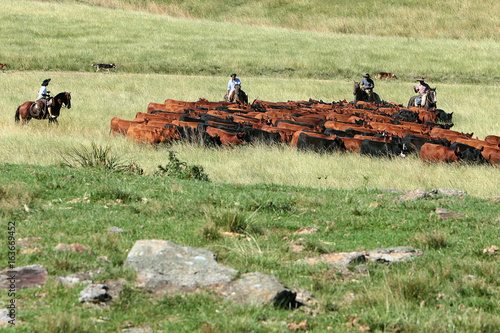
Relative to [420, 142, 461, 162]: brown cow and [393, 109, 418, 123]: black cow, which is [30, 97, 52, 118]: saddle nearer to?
[420, 142, 461, 162]: brown cow

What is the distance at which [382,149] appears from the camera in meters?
14.6

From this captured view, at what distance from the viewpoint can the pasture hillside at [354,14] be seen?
52219mm

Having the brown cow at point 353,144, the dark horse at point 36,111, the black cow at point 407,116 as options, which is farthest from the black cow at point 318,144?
the dark horse at point 36,111

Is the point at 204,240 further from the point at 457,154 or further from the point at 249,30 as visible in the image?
the point at 249,30

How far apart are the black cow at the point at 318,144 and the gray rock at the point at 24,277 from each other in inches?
396

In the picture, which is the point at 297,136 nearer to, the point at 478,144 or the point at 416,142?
the point at 416,142

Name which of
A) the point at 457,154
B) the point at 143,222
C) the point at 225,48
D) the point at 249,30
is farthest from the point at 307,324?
the point at 249,30

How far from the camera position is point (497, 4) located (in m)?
56.8

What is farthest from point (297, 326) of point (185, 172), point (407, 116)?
point (407, 116)

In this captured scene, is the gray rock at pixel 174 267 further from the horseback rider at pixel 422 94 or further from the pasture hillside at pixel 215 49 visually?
the pasture hillside at pixel 215 49

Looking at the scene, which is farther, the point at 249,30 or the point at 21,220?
the point at 249,30

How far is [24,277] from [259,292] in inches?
82.0

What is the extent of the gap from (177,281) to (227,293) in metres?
0.48

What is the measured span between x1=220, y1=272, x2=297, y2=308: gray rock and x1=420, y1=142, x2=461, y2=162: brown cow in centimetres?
948
